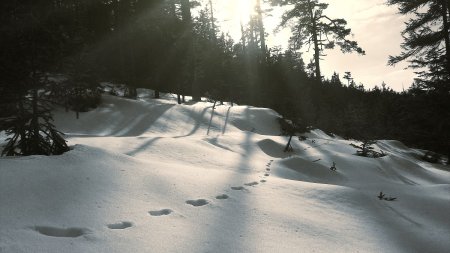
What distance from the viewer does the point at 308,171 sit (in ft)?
28.0

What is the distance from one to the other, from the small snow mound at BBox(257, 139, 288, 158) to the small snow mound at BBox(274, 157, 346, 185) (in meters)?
1.85

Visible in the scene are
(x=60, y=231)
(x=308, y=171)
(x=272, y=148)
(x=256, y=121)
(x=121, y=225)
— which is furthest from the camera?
(x=256, y=121)

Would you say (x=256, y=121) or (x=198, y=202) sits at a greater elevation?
(x=256, y=121)

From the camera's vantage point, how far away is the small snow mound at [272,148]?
10.8 m

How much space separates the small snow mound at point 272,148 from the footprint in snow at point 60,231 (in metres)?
7.89

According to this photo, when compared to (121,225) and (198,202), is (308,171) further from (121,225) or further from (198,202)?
(121,225)

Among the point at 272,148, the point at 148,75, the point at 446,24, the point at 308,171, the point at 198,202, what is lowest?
the point at 308,171

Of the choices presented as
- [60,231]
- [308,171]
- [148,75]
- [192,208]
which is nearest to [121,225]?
[60,231]

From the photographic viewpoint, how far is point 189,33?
62.6 ft

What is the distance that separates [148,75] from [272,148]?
11184 mm

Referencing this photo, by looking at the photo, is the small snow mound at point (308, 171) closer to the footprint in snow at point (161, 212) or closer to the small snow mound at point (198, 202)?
Answer: the small snow mound at point (198, 202)

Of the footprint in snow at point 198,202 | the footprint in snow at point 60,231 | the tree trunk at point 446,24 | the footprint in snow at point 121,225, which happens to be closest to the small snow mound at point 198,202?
the footprint in snow at point 198,202

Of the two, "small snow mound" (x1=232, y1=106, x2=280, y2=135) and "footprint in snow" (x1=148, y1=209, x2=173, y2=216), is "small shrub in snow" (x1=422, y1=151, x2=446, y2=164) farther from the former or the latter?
"footprint in snow" (x1=148, y1=209, x2=173, y2=216)

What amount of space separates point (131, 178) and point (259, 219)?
1885 millimetres
